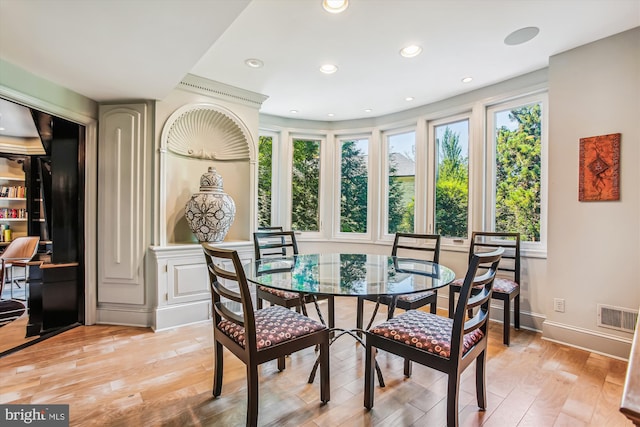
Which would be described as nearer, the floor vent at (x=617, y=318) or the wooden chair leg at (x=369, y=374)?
the wooden chair leg at (x=369, y=374)

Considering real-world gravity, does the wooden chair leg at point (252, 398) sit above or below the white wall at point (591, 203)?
below

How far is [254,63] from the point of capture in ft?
9.05

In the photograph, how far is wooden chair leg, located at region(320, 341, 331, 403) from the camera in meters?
1.73

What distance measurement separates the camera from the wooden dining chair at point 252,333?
1.50 m

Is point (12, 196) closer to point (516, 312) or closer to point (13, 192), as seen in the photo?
point (13, 192)

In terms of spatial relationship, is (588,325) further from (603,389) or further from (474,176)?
(474,176)

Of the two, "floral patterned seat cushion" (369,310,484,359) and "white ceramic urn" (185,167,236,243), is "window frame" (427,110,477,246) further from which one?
"white ceramic urn" (185,167,236,243)

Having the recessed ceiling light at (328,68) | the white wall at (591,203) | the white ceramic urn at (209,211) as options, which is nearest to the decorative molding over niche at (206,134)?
the white ceramic urn at (209,211)

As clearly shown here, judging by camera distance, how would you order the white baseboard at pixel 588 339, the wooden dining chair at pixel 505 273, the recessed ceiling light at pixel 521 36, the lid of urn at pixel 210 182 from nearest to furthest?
the recessed ceiling light at pixel 521 36 < the white baseboard at pixel 588 339 < the wooden dining chair at pixel 505 273 < the lid of urn at pixel 210 182

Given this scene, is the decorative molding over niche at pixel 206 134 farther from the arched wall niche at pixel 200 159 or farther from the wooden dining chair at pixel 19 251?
the wooden dining chair at pixel 19 251

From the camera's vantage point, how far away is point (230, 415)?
66.4 inches

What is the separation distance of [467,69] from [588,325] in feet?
8.27

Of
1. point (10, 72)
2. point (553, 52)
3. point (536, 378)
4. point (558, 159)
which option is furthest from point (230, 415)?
point (553, 52)

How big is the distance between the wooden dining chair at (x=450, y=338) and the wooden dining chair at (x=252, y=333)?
1.11 feet
